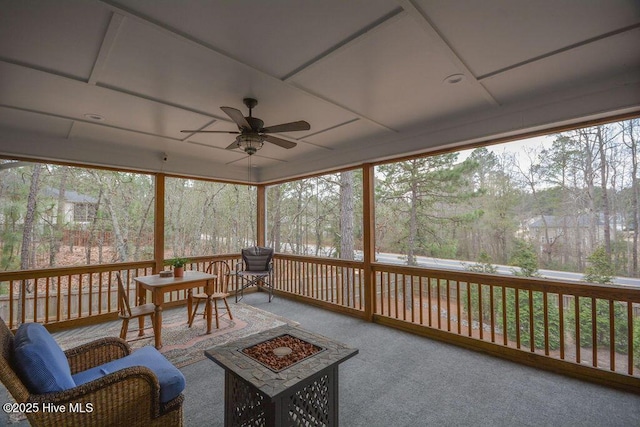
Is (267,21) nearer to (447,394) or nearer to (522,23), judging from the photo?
(522,23)

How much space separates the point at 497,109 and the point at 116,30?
135 inches

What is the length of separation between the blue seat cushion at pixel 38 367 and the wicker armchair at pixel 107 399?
3 cm

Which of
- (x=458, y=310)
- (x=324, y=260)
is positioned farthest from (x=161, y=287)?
(x=458, y=310)

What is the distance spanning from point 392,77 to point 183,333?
12.9 feet

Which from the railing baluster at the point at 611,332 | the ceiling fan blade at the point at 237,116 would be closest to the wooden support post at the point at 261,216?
the ceiling fan blade at the point at 237,116

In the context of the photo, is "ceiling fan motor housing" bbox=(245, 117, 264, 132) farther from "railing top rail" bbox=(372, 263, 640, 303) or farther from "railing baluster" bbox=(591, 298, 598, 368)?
"railing baluster" bbox=(591, 298, 598, 368)

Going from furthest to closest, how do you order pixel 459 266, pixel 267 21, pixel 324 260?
1. pixel 324 260
2. pixel 459 266
3. pixel 267 21

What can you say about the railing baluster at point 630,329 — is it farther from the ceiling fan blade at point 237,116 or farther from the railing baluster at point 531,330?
the ceiling fan blade at point 237,116

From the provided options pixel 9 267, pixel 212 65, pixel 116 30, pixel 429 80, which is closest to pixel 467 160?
pixel 429 80

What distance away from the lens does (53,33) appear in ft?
5.74

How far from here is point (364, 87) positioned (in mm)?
2514

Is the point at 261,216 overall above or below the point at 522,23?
below

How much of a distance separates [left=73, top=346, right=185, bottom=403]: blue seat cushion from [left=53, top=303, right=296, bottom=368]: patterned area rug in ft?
3.45

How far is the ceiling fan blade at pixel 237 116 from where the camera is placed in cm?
234
